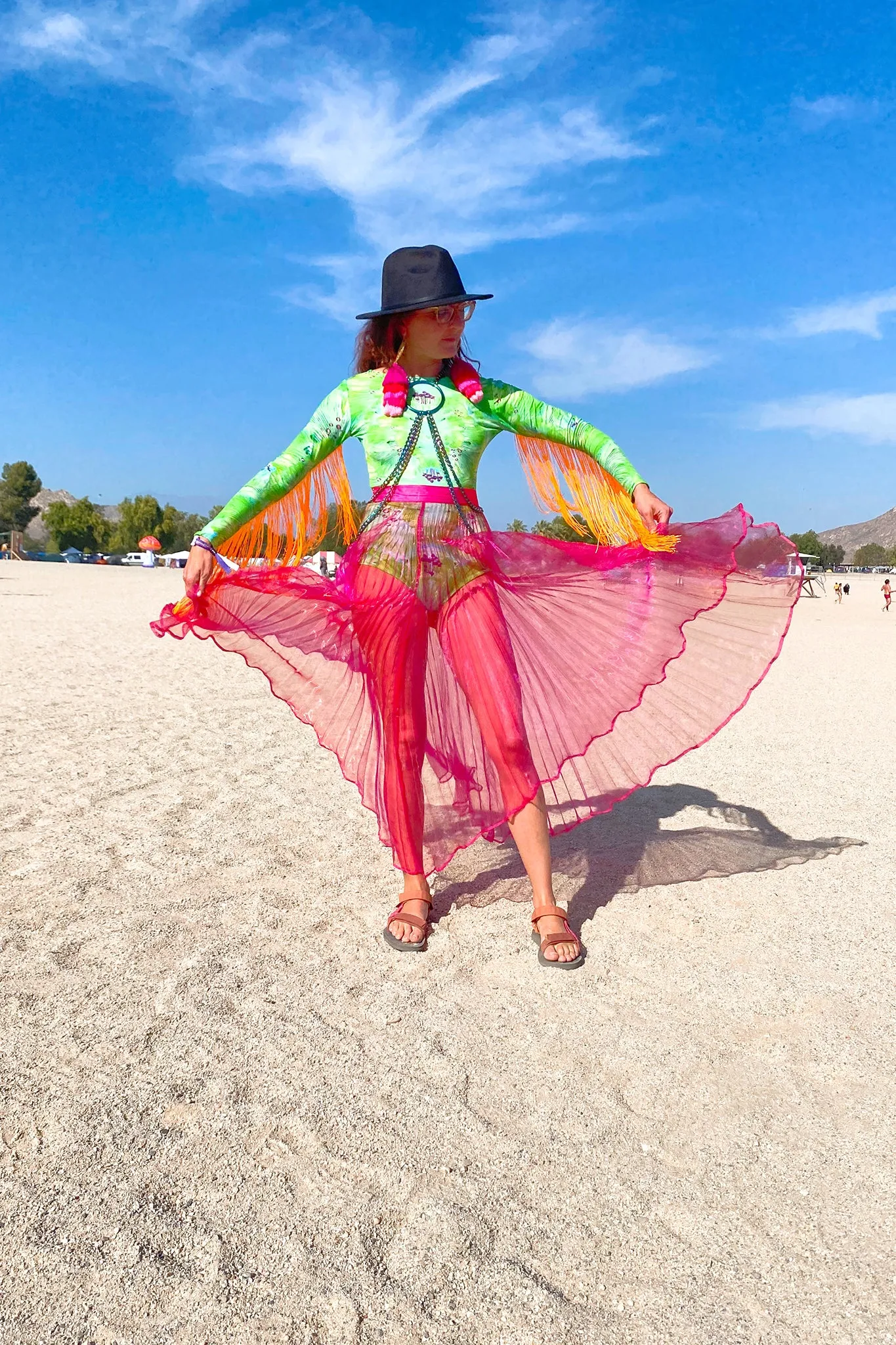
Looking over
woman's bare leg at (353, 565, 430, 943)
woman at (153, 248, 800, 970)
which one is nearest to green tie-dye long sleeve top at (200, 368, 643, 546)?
woman at (153, 248, 800, 970)

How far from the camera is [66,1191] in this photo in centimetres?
222

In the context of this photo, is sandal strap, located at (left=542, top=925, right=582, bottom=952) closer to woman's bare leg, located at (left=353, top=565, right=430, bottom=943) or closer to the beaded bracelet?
woman's bare leg, located at (left=353, top=565, right=430, bottom=943)

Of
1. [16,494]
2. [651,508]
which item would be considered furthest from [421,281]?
[16,494]

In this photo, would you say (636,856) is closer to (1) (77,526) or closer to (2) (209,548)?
(2) (209,548)

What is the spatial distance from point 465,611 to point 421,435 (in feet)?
2.30

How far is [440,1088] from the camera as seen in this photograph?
2.70 meters

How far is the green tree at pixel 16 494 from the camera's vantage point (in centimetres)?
10144

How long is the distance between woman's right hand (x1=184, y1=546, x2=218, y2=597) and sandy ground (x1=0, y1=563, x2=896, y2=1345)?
1359 mm

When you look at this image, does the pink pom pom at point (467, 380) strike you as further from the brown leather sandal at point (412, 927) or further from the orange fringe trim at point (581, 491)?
the brown leather sandal at point (412, 927)

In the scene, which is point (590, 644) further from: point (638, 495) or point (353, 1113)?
point (353, 1113)

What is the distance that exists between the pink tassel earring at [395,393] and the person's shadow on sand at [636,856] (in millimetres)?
2082

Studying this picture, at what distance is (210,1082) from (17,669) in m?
9.55

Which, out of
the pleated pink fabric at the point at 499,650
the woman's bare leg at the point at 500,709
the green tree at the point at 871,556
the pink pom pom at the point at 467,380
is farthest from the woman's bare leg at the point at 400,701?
the green tree at the point at 871,556

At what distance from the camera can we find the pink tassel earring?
3.66 metres
